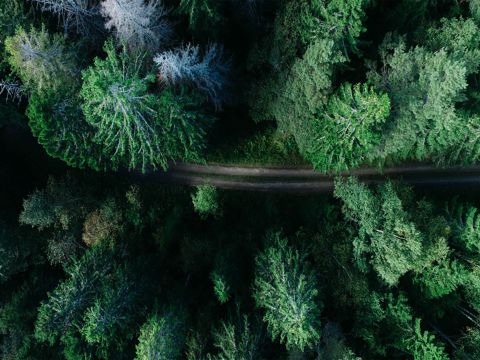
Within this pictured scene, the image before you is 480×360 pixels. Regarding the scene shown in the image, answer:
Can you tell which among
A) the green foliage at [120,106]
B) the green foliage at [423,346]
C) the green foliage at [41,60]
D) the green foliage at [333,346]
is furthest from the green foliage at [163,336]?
the green foliage at [41,60]

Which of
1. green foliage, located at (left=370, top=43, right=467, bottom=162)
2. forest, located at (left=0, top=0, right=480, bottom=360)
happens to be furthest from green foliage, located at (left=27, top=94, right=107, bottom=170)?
green foliage, located at (left=370, top=43, right=467, bottom=162)

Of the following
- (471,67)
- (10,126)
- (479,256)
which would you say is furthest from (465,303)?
(10,126)

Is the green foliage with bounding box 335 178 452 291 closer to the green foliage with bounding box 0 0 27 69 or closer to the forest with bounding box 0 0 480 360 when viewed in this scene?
the forest with bounding box 0 0 480 360

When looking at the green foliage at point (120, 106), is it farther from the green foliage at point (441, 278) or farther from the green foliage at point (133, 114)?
the green foliage at point (441, 278)

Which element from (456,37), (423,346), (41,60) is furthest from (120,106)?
(423,346)

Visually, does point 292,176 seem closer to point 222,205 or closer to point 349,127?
point 222,205

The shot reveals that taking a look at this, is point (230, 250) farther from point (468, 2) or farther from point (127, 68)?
point (468, 2)
